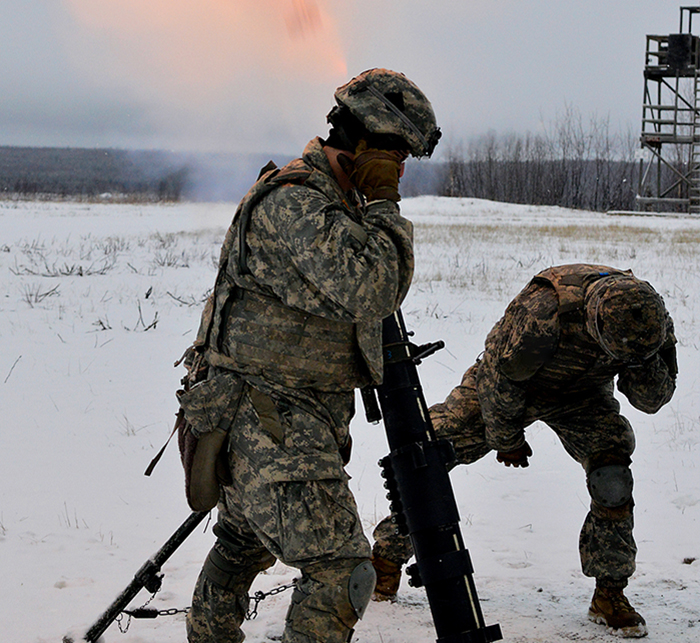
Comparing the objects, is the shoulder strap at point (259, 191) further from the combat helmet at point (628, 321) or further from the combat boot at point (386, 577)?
the combat boot at point (386, 577)

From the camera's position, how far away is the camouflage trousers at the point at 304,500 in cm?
229

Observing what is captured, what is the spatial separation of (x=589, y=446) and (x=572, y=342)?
47 centimetres

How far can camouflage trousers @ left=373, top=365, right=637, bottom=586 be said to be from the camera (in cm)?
334

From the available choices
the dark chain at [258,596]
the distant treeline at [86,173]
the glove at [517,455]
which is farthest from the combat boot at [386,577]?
the distant treeline at [86,173]

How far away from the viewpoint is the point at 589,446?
3.43m

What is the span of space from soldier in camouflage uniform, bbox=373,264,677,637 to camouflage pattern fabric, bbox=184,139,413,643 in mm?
1023

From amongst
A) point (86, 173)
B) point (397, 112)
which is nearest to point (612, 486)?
point (397, 112)

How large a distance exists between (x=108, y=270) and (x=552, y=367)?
902cm

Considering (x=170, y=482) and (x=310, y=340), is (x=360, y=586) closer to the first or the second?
(x=310, y=340)

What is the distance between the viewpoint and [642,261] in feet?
43.7

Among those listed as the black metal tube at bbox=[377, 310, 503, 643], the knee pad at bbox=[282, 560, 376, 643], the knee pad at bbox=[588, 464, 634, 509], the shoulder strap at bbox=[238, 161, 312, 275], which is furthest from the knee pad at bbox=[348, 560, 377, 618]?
the knee pad at bbox=[588, 464, 634, 509]

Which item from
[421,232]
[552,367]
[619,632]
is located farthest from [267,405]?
[421,232]

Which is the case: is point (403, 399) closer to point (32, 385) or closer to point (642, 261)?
point (32, 385)

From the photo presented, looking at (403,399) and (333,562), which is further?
(403,399)
